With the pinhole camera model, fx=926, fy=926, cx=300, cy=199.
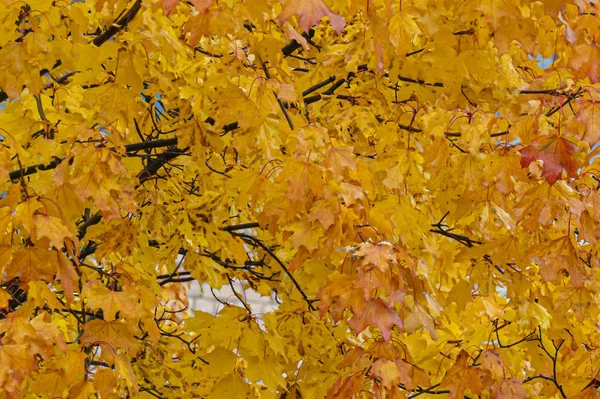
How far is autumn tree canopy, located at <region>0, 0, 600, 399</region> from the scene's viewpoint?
325cm

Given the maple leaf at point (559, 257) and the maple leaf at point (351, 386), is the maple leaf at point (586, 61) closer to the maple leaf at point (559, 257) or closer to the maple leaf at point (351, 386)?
the maple leaf at point (559, 257)

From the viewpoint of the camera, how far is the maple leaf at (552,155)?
328cm

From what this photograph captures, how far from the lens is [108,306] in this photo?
11.3ft

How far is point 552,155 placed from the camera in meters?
3.29

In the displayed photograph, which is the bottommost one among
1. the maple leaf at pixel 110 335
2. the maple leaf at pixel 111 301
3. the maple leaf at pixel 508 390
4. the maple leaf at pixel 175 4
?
the maple leaf at pixel 508 390

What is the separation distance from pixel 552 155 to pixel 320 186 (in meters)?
0.85

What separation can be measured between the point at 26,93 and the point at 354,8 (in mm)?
2600

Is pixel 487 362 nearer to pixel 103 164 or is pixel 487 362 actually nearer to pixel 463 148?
pixel 463 148

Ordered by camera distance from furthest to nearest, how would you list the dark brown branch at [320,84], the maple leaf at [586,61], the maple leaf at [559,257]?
the dark brown branch at [320,84]
the maple leaf at [559,257]
the maple leaf at [586,61]

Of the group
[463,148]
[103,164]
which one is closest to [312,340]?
[463,148]

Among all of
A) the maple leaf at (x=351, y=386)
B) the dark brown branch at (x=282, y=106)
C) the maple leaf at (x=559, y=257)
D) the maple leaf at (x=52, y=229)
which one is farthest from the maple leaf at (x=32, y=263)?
the maple leaf at (x=559, y=257)

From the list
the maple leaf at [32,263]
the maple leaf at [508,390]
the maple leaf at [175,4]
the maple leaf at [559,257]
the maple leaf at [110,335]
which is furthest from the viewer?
the maple leaf at [508,390]

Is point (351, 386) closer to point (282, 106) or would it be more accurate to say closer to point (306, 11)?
point (282, 106)

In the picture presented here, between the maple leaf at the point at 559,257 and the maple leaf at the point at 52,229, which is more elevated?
the maple leaf at the point at 52,229
